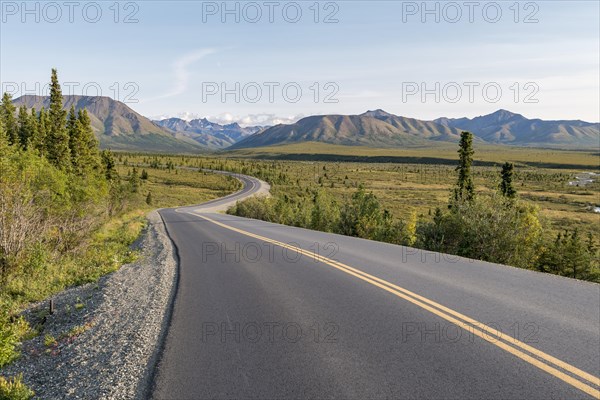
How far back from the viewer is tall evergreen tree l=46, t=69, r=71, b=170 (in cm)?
4556

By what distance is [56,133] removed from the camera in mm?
45969

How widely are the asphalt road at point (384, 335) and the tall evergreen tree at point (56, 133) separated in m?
45.0

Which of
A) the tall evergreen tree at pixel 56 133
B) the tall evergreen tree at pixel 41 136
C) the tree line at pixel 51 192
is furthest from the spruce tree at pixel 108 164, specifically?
the tall evergreen tree at pixel 56 133

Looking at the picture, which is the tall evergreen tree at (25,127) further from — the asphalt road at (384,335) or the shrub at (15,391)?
the shrub at (15,391)

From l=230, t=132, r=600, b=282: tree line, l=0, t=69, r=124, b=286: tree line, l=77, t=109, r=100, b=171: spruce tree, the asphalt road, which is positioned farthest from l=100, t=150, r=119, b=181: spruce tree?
the asphalt road

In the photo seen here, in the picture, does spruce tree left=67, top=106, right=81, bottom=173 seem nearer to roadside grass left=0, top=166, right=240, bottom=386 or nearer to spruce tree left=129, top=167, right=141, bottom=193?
spruce tree left=129, top=167, right=141, bottom=193

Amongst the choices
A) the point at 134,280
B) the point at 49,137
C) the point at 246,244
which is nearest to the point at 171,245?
the point at 246,244

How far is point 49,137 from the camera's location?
154 feet

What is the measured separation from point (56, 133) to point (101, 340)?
48360 millimetres

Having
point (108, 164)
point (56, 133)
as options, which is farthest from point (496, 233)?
point (108, 164)

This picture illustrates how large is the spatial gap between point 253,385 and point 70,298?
758cm

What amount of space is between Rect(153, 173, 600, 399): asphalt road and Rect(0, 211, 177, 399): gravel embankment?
0.36m

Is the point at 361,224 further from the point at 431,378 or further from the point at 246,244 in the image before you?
the point at 431,378

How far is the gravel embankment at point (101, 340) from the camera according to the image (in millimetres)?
4762
